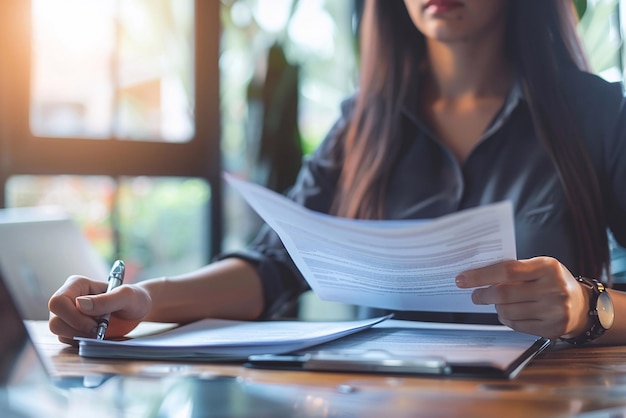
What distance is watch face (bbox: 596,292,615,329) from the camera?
34.0 inches

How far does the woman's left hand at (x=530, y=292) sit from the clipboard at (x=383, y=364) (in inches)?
1.9

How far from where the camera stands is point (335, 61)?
2.86m

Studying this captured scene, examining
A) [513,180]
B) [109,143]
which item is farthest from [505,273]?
[109,143]

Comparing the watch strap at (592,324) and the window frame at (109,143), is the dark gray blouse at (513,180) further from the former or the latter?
the window frame at (109,143)

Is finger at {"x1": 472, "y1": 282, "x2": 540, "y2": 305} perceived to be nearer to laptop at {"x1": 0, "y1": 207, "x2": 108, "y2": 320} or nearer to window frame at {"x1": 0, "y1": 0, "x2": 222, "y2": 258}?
laptop at {"x1": 0, "y1": 207, "x2": 108, "y2": 320}

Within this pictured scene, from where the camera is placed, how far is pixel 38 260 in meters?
1.37

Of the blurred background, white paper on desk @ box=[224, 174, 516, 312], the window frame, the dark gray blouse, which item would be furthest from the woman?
the window frame

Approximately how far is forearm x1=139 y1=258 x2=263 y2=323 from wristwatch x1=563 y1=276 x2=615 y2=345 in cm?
50

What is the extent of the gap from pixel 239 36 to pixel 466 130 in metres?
1.41

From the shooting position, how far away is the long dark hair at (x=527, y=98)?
1256 mm

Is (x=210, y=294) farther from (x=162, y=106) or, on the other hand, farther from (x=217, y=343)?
(x=162, y=106)

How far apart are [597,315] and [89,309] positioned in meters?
0.58

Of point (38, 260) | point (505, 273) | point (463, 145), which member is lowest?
point (38, 260)

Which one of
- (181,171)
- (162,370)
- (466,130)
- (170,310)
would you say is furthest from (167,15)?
(162,370)
